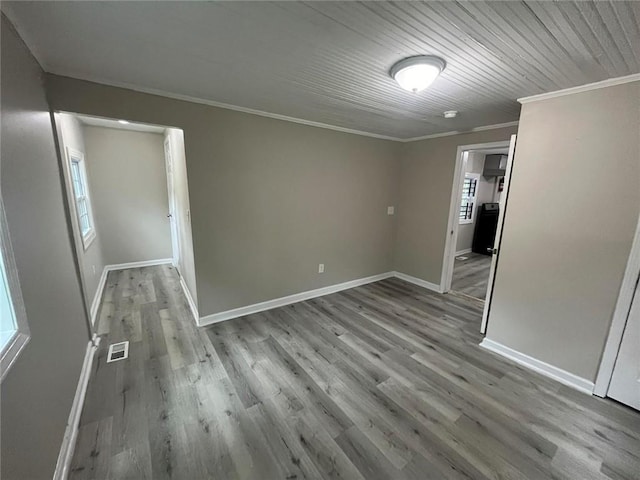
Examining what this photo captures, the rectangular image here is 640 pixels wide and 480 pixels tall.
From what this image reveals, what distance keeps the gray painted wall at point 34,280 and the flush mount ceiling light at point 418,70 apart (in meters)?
2.11

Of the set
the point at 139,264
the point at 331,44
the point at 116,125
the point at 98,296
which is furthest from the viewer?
the point at 139,264

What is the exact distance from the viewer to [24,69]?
150cm

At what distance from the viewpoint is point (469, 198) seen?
592 centimetres

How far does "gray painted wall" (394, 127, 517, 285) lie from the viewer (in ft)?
12.6

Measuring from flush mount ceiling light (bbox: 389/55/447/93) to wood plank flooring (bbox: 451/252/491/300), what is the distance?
336cm

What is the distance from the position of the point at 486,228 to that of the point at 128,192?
25.1 ft

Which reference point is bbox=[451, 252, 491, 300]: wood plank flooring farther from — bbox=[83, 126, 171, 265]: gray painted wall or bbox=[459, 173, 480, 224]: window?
bbox=[83, 126, 171, 265]: gray painted wall

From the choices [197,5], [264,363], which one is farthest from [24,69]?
[264,363]

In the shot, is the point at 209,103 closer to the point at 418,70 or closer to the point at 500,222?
the point at 418,70

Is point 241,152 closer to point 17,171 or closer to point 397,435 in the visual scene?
point 17,171

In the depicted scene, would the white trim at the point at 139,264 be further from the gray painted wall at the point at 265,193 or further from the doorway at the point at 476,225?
the doorway at the point at 476,225

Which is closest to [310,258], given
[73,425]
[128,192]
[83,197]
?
[73,425]

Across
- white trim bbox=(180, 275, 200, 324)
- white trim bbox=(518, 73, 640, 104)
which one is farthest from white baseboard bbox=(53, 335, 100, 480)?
white trim bbox=(518, 73, 640, 104)

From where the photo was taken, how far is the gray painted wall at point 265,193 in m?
2.48
